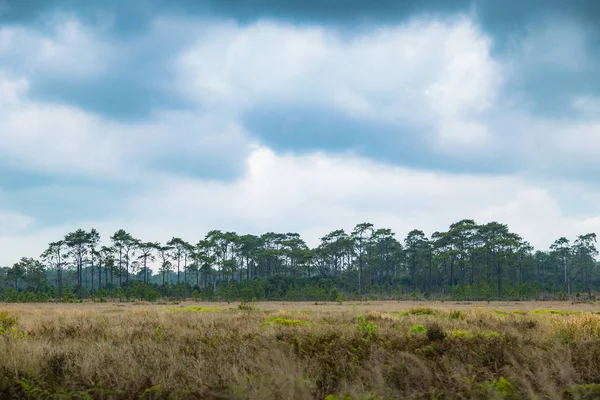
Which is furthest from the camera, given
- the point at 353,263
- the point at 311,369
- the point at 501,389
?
the point at 353,263

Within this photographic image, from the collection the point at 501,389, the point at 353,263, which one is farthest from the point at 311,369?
the point at 353,263

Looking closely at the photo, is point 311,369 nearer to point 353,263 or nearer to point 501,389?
point 501,389

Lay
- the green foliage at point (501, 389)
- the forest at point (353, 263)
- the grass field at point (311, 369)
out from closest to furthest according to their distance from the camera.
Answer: the green foliage at point (501, 389)
the grass field at point (311, 369)
the forest at point (353, 263)

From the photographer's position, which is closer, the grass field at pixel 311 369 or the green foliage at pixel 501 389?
the green foliage at pixel 501 389

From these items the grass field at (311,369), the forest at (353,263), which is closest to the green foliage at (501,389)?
the grass field at (311,369)

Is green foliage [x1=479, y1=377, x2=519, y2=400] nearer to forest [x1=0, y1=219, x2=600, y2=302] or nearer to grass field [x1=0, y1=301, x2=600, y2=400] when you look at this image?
grass field [x1=0, y1=301, x2=600, y2=400]

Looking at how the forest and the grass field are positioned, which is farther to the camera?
the forest

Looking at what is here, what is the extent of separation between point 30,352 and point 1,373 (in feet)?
4.85

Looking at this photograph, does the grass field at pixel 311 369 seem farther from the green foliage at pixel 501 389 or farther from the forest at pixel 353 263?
the forest at pixel 353 263

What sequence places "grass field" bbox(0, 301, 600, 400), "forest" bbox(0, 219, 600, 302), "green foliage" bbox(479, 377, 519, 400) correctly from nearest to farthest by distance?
1. "green foliage" bbox(479, 377, 519, 400)
2. "grass field" bbox(0, 301, 600, 400)
3. "forest" bbox(0, 219, 600, 302)

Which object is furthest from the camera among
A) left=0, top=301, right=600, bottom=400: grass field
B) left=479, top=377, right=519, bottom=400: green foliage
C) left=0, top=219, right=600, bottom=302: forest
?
left=0, top=219, right=600, bottom=302: forest

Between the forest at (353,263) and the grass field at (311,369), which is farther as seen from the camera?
the forest at (353,263)

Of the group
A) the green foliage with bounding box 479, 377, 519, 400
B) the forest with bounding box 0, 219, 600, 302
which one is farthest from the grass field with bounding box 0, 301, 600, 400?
the forest with bounding box 0, 219, 600, 302

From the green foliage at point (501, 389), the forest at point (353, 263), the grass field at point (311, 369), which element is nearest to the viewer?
the green foliage at point (501, 389)
